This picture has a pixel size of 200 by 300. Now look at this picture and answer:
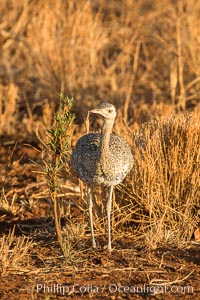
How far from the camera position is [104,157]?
4770mm

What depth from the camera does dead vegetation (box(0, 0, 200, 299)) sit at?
4.94m

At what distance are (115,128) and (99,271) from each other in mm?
1983

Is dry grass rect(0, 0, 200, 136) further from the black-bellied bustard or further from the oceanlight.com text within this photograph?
the oceanlight.com text

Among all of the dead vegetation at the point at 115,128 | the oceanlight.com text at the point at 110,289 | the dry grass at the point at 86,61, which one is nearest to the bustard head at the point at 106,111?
the dead vegetation at the point at 115,128

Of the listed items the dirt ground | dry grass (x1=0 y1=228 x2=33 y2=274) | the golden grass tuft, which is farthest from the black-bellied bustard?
dry grass (x1=0 y1=228 x2=33 y2=274)

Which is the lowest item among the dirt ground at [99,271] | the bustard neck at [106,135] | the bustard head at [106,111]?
the dirt ground at [99,271]

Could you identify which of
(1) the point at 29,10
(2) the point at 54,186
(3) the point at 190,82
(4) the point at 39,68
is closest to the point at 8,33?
(1) the point at 29,10

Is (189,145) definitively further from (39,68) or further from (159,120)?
(39,68)

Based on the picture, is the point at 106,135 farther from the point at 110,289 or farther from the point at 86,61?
the point at 86,61

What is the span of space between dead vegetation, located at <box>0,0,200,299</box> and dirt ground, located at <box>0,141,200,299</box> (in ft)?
0.05

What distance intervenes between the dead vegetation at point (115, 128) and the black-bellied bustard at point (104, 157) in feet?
0.90

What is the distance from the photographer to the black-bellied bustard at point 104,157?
472cm

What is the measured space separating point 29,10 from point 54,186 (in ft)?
17.1

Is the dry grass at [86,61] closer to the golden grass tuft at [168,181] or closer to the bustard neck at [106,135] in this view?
the golden grass tuft at [168,181]
